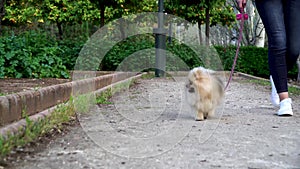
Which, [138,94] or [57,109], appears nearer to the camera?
[57,109]

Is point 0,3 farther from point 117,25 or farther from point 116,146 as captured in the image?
point 117,25

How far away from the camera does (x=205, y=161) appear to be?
2375 mm

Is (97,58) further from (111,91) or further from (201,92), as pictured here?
(201,92)

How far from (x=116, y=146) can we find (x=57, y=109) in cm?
108

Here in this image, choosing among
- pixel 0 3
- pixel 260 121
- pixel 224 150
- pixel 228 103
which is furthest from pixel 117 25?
pixel 224 150

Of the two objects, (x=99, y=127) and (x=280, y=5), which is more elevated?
(x=280, y=5)

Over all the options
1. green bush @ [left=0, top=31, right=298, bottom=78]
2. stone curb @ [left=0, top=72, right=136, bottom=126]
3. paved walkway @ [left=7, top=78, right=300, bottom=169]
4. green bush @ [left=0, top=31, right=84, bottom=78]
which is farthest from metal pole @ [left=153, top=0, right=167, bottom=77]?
paved walkway @ [left=7, top=78, right=300, bottom=169]

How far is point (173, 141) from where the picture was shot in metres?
2.90

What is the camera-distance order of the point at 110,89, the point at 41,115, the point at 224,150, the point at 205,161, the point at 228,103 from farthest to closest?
the point at 110,89
the point at 228,103
the point at 41,115
the point at 224,150
the point at 205,161

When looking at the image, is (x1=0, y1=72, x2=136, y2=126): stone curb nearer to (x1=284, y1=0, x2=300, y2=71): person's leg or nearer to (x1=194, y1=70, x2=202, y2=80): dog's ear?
(x1=194, y1=70, x2=202, y2=80): dog's ear

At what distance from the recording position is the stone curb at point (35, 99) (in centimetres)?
299

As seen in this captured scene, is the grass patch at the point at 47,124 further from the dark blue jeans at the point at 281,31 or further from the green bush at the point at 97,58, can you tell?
the green bush at the point at 97,58

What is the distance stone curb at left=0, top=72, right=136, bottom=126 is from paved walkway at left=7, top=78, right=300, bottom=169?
0.36 meters

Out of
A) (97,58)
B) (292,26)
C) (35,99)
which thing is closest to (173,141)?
(35,99)
